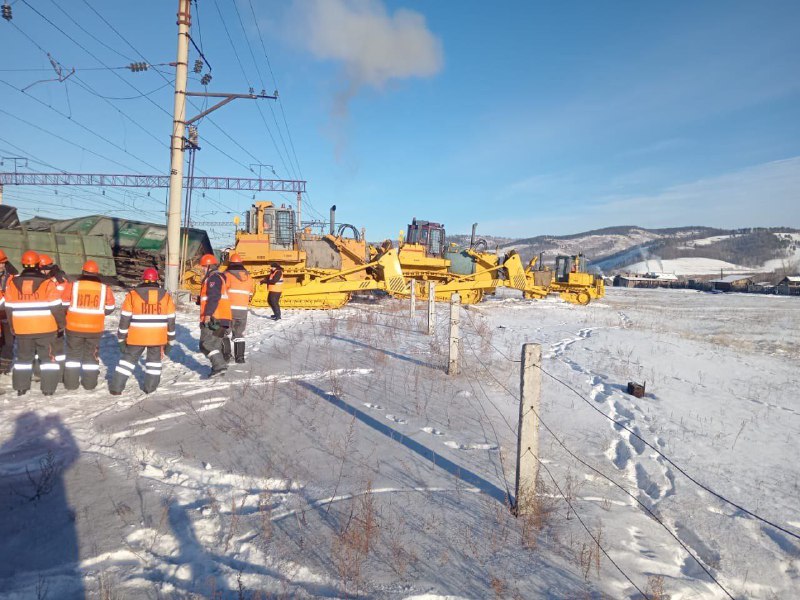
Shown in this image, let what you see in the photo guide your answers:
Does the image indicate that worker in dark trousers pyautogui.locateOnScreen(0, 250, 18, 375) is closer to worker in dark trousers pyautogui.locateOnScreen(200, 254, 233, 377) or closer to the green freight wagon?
worker in dark trousers pyautogui.locateOnScreen(200, 254, 233, 377)

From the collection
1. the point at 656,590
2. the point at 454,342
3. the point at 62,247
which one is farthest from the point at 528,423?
the point at 62,247

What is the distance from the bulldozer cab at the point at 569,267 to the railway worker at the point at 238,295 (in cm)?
2368

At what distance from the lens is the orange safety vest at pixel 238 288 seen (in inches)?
301

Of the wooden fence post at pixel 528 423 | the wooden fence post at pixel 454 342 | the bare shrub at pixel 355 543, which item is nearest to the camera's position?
the bare shrub at pixel 355 543

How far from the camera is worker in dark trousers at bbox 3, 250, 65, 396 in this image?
5.99m

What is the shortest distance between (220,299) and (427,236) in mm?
15446

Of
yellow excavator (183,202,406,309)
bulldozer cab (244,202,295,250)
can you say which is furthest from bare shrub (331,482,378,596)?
bulldozer cab (244,202,295,250)

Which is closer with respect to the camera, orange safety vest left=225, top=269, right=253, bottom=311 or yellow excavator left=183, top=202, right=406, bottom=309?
orange safety vest left=225, top=269, right=253, bottom=311

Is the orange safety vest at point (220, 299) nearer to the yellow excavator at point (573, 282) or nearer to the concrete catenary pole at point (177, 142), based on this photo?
the concrete catenary pole at point (177, 142)

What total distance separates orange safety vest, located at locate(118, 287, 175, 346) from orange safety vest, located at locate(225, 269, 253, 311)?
149 centimetres

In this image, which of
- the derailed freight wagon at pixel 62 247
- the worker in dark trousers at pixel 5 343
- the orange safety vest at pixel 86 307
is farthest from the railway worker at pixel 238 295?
the derailed freight wagon at pixel 62 247

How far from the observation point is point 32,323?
605 cm

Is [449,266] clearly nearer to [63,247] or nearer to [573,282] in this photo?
[573,282]

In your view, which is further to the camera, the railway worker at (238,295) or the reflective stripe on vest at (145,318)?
the railway worker at (238,295)
